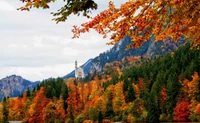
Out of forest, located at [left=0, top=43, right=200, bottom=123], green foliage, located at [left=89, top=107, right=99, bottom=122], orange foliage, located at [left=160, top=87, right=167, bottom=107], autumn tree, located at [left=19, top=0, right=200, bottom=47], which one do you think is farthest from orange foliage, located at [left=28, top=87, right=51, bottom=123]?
autumn tree, located at [left=19, top=0, right=200, bottom=47]

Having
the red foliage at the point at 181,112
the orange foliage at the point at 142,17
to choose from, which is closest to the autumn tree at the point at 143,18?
the orange foliage at the point at 142,17

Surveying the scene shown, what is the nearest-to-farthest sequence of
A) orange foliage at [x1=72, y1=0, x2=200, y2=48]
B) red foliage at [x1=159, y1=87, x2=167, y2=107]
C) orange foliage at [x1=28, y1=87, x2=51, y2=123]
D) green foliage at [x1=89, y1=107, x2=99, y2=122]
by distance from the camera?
orange foliage at [x1=72, y1=0, x2=200, y2=48] < red foliage at [x1=159, y1=87, x2=167, y2=107] < green foliage at [x1=89, y1=107, x2=99, y2=122] < orange foliage at [x1=28, y1=87, x2=51, y2=123]

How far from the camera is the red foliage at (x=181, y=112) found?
11144 cm

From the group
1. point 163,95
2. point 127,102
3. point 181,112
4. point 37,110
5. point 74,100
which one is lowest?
point 181,112

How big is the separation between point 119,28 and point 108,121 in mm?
118555

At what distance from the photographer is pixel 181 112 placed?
369 feet

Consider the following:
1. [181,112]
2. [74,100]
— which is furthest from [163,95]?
[74,100]

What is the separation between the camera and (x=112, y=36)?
1440 centimetres

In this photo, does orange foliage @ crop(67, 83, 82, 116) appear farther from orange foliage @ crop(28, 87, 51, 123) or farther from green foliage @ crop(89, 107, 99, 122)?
green foliage @ crop(89, 107, 99, 122)

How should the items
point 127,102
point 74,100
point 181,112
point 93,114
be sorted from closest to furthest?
point 181,112
point 93,114
point 127,102
point 74,100

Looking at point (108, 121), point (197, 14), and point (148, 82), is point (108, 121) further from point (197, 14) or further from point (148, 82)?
point (197, 14)

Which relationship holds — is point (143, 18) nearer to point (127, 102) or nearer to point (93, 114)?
point (93, 114)

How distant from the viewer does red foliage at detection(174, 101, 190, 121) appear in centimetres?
11144

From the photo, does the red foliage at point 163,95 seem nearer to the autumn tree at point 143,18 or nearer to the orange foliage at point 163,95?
the orange foliage at point 163,95
